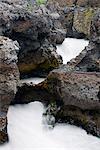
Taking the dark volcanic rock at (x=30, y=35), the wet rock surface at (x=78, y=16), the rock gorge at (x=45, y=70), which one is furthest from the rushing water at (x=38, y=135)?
the wet rock surface at (x=78, y=16)

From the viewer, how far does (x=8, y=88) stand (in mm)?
8328

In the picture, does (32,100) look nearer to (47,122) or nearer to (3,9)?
(47,122)

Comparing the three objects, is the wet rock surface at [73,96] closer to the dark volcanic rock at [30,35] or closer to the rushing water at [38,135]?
the rushing water at [38,135]

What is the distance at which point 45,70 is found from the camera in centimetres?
1284

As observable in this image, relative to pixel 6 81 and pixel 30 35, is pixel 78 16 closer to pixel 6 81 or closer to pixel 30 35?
pixel 30 35

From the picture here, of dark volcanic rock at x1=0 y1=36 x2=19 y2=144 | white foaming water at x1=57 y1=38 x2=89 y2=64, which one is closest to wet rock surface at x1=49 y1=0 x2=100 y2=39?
white foaming water at x1=57 y1=38 x2=89 y2=64

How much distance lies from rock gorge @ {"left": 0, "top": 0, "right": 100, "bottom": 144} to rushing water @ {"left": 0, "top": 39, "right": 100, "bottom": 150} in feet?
0.74

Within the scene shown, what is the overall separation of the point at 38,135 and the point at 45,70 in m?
4.30

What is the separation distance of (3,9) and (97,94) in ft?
14.4

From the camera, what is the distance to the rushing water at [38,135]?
8.48m

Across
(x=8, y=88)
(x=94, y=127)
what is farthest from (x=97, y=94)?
(x=8, y=88)

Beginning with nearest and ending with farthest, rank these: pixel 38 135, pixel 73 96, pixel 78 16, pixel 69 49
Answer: pixel 38 135 → pixel 73 96 → pixel 69 49 → pixel 78 16

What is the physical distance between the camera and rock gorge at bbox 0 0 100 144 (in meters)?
8.51

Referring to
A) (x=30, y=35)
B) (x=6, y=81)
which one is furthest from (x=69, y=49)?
(x=6, y=81)
